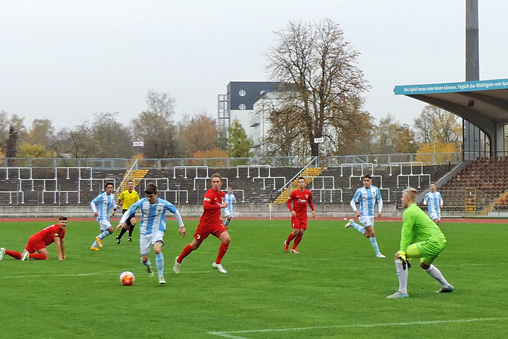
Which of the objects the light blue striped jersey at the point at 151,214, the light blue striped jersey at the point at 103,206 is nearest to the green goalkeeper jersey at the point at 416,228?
the light blue striped jersey at the point at 151,214

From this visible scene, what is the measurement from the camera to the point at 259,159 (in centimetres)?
6378

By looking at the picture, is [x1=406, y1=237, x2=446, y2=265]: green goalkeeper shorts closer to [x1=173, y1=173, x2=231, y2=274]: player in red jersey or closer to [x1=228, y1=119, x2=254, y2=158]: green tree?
[x1=173, y1=173, x2=231, y2=274]: player in red jersey

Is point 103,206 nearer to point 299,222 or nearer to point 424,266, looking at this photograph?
point 299,222

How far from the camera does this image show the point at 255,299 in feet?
42.2

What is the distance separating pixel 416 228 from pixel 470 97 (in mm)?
43502

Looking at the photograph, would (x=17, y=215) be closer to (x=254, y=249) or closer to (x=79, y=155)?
(x=79, y=155)

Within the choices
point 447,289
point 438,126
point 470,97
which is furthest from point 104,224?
point 438,126

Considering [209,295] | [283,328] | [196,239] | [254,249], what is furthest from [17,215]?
[283,328]

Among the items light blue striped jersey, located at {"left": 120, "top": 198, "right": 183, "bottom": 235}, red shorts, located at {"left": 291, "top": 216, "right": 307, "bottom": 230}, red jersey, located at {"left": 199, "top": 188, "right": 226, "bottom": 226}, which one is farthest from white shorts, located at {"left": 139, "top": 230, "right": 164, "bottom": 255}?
red shorts, located at {"left": 291, "top": 216, "right": 307, "bottom": 230}

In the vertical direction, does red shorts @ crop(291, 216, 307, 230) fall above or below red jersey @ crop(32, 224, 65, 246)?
above

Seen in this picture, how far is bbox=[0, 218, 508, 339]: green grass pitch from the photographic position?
10.1 metres

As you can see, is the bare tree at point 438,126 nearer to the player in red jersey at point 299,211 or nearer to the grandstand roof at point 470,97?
the grandstand roof at point 470,97

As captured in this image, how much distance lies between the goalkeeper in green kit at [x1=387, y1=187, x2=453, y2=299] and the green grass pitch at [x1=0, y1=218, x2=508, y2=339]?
521mm

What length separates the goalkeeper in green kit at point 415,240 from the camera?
1257 centimetres
